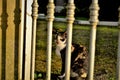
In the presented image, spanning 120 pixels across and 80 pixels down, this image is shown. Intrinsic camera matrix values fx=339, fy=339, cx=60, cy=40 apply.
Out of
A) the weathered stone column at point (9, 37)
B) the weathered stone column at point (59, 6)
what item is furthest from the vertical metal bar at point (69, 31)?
the weathered stone column at point (9, 37)

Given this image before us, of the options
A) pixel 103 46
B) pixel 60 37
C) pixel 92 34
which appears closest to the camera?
pixel 92 34

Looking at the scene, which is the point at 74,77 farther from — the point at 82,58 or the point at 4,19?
the point at 4,19

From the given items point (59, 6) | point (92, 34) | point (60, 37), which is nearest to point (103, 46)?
point (92, 34)

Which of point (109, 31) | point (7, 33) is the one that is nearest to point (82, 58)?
point (109, 31)

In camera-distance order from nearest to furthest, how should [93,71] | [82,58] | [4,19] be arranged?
1. [93,71]
2. [82,58]
3. [4,19]

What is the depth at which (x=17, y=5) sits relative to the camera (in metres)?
2.18

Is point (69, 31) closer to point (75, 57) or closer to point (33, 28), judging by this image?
point (75, 57)

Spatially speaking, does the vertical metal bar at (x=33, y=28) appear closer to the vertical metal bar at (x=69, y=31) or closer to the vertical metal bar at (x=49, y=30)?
the vertical metal bar at (x=49, y=30)

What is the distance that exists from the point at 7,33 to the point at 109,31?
2.19 feet

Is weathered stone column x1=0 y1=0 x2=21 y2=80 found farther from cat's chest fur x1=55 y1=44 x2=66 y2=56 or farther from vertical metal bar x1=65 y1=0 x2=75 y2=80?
vertical metal bar x1=65 y1=0 x2=75 y2=80

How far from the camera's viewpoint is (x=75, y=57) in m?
2.03

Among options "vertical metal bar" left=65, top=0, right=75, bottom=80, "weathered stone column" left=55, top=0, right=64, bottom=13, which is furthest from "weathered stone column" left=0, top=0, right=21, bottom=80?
"vertical metal bar" left=65, top=0, right=75, bottom=80

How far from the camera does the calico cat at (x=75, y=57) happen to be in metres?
2.00

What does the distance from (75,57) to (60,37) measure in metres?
0.16
